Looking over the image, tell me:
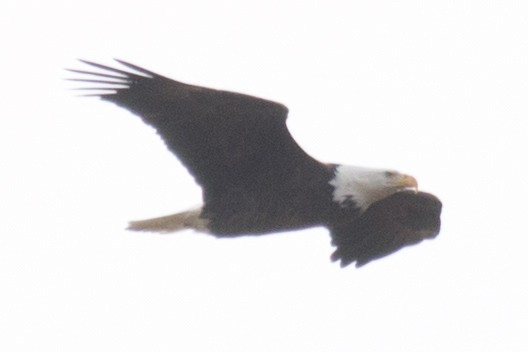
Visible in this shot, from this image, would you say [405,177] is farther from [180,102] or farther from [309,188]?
[180,102]

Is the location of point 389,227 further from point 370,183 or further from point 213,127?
point 213,127

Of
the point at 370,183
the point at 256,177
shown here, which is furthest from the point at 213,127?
the point at 370,183

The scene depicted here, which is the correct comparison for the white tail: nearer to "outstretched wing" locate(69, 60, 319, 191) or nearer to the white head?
"outstretched wing" locate(69, 60, 319, 191)

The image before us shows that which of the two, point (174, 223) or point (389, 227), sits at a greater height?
point (389, 227)

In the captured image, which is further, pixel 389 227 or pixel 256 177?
pixel 389 227

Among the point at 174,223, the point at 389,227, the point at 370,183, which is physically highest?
the point at 370,183

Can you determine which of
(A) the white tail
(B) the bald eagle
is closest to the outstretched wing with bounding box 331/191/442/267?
(B) the bald eagle
